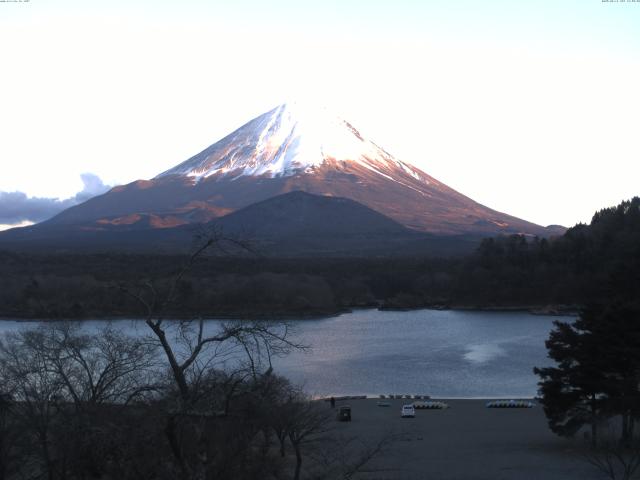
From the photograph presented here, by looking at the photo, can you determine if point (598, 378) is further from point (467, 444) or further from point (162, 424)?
point (162, 424)

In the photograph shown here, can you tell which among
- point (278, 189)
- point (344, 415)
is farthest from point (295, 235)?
point (344, 415)

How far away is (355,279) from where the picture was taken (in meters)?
47.2

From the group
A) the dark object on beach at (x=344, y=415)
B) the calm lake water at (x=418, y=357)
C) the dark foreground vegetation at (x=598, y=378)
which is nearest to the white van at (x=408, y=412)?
the dark object on beach at (x=344, y=415)

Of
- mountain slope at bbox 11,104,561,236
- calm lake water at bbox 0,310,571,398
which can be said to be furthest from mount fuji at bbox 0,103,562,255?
→ calm lake water at bbox 0,310,571,398

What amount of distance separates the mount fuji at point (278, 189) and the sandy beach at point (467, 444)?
2349 inches

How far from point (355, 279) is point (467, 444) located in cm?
3533

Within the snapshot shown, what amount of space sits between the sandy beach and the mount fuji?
59676 mm

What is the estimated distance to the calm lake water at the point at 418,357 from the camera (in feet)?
58.5

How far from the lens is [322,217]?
253 ft

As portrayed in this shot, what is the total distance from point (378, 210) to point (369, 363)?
59.8 meters

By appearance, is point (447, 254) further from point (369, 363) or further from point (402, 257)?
point (369, 363)

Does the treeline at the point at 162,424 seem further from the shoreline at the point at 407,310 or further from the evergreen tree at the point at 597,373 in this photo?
the shoreline at the point at 407,310

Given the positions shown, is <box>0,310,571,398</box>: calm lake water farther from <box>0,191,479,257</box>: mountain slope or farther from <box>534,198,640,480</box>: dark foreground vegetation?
<box>0,191,479,257</box>: mountain slope

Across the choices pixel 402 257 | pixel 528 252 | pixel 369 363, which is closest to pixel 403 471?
pixel 369 363
